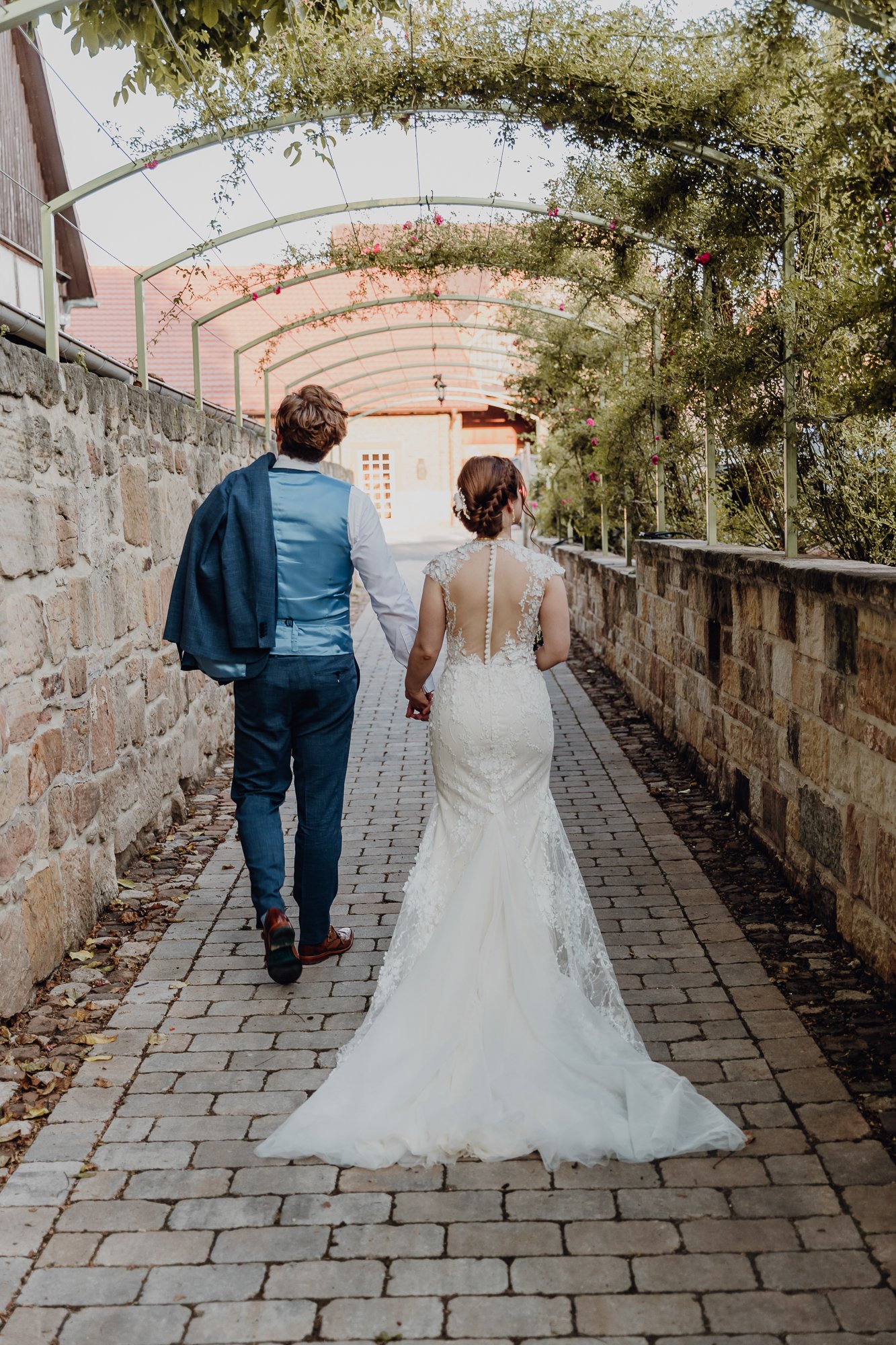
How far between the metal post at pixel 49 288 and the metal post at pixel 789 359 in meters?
2.95

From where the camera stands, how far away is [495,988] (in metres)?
3.49

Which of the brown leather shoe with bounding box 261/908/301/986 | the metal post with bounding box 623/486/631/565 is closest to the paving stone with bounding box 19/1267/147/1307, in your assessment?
the brown leather shoe with bounding box 261/908/301/986

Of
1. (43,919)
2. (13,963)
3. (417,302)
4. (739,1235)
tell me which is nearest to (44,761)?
(43,919)

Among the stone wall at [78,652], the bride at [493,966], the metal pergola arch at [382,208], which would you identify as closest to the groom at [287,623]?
the bride at [493,966]

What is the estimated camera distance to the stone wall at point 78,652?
4.05 meters

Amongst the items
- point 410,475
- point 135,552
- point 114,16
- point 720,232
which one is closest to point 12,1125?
point 135,552

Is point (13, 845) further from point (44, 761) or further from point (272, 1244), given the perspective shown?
point (272, 1244)

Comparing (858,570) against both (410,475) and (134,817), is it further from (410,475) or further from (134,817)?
(410,475)

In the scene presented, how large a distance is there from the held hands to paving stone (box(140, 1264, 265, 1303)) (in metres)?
1.77

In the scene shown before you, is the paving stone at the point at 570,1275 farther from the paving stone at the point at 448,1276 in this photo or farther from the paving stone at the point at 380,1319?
the paving stone at the point at 380,1319

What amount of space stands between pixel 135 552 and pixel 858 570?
306cm

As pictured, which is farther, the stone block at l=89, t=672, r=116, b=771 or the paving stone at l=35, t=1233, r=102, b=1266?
the stone block at l=89, t=672, r=116, b=771

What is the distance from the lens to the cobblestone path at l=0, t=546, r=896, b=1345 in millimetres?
2508

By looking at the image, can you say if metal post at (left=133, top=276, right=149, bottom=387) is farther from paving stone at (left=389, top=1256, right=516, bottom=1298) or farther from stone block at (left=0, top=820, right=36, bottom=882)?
paving stone at (left=389, top=1256, right=516, bottom=1298)
